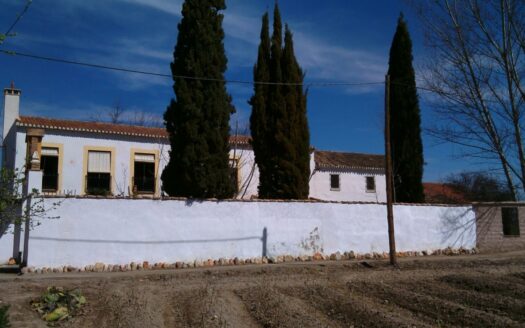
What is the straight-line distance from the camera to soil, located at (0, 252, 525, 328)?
910 centimetres

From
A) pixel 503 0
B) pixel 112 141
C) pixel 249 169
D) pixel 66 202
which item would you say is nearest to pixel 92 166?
pixel 112 141

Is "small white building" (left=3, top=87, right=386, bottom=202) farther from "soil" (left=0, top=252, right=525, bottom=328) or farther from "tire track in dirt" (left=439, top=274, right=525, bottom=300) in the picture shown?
"tire track in dirt" (left=439, top=274, right=525, bottom=300)

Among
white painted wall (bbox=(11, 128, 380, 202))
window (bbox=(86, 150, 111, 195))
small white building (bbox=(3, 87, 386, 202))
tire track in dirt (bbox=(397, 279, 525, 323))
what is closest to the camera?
tire track in dirt (bbox=(397, 279, 525, 323))

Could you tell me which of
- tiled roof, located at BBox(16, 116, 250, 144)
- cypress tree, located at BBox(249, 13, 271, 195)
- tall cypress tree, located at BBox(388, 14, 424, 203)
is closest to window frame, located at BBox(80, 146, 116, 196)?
tiled roof, located at BBox(16, 116, 250, 144)

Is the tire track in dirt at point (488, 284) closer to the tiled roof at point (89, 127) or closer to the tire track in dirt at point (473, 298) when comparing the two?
the tire track in dirt at point (473, 298)

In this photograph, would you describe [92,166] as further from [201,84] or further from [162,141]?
[201,84]

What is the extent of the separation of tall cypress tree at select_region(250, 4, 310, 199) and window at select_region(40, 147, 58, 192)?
1113 cm

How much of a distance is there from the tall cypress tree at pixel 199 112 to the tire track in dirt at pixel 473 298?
22.1ft

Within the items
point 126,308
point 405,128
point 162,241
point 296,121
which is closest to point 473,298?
point 126,308

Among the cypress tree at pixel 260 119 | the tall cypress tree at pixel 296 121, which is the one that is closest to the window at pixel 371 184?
the tall cypress tree at pixel 296 121

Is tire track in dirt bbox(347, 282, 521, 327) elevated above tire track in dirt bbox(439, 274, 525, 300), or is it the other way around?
tire track in dirt bbox(439, 274, 525, 300)

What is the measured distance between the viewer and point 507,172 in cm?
1706

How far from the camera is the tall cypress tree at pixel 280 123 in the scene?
18.4m

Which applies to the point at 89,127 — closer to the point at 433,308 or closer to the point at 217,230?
the point at 217,230
